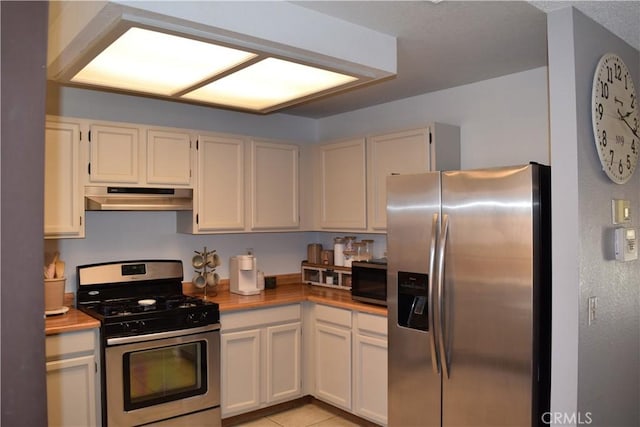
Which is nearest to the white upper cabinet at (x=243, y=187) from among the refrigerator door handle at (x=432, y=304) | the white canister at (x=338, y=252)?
the white canister at (x=338, y=252)

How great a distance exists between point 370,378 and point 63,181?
2363 mm

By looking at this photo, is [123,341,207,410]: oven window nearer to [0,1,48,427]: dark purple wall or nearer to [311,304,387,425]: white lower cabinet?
[311,304,387,425]: white lower cabinet

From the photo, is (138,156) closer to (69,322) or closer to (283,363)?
(69,322)

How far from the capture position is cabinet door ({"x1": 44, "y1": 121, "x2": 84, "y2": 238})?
3.05 meters

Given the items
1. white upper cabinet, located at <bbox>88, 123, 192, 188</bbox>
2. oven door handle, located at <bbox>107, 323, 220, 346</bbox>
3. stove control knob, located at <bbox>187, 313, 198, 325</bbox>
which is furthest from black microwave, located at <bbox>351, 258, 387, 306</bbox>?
white upper cabinet, located at <bbox>88, 123, 192, 188</bbox>

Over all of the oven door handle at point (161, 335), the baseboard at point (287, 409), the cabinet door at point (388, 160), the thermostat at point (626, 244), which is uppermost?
the cabinet door at point (388, 160)

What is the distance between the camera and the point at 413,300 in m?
2.96

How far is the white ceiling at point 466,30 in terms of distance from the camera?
223 cm

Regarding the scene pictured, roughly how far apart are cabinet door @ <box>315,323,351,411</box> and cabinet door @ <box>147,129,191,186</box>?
1.51 m

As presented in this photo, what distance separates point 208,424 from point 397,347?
1.37 metres

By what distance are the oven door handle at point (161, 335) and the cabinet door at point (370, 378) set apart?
3.28 ft

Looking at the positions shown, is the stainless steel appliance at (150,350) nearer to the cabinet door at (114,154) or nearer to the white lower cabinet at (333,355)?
the cabinet door at (114,154)

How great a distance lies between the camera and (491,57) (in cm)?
298

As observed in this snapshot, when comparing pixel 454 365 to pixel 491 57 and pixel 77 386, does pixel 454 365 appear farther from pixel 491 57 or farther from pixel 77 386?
pixel 77 386
